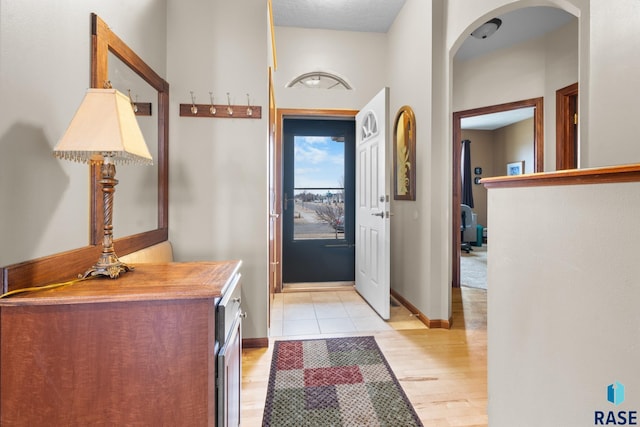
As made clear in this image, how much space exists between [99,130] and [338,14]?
121 inches

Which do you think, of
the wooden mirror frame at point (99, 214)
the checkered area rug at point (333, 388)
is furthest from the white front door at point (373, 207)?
the wooden mirror frame at point (99, 214)

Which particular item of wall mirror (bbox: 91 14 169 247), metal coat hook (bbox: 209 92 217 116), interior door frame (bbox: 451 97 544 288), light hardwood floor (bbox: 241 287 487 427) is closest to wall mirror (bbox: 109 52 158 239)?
wall mirror (bbox: 91 14 169 247)

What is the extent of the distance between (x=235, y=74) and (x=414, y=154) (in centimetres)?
173

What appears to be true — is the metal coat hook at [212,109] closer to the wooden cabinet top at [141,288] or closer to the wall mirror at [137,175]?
the wall mirror at [137,175]

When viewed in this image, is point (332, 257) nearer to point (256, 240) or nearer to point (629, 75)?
point (256, 240)

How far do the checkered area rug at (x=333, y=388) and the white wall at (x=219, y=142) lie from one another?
493 millimetres

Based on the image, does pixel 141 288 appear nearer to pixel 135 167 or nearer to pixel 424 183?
pixel 135 167

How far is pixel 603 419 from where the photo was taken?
88cm

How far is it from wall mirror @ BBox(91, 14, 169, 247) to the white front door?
177cm

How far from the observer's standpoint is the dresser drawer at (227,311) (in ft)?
3.12

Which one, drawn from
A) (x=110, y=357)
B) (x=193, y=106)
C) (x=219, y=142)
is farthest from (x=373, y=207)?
(x=110, y=357)

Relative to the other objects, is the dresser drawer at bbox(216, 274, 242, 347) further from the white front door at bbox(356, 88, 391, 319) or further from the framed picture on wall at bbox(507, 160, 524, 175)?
the framed picture on wall at bbox(507, 160, 524, 175)

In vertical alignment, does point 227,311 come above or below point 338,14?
below

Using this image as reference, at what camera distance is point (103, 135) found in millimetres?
928
